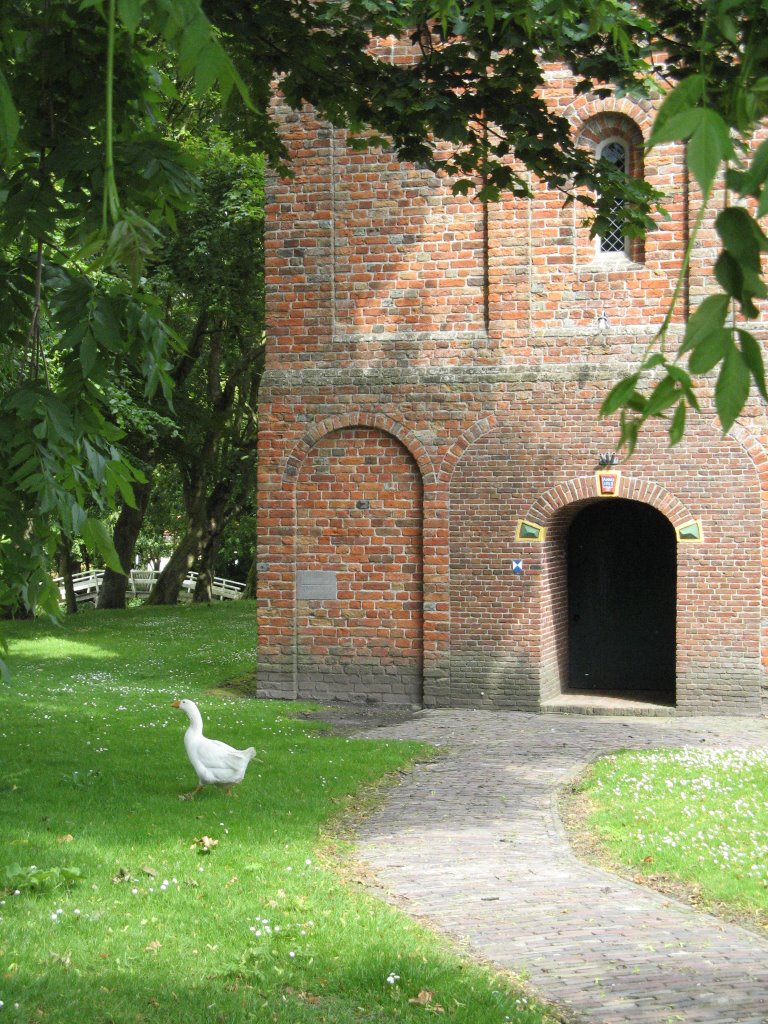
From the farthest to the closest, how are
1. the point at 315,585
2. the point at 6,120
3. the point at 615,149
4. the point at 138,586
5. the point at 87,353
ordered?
1. the point at 138,586
2. the point at 315,585
3. the point at 615,149
4. the point at 87,353
5. the point at 6,120

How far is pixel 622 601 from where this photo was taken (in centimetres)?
1694

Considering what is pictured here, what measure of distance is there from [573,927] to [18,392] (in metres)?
4.43

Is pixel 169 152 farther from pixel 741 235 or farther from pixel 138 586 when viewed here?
pixel 138 586

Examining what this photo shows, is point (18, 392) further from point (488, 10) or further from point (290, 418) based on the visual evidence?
point (290, 418)

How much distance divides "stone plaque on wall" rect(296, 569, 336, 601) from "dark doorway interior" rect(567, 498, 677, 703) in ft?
11.7

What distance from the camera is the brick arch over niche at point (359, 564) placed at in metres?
15.4

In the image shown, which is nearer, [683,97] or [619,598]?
[683,97]

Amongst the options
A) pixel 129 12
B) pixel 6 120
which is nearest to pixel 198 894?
pixel 6 120

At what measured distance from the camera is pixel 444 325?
15242 mm

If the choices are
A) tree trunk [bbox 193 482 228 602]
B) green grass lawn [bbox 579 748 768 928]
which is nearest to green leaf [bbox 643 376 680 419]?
green grass lawn [bbox 579 748 768 928]

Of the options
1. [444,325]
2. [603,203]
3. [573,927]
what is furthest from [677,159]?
[573,927]

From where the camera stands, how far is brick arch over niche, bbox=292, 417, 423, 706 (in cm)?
1537

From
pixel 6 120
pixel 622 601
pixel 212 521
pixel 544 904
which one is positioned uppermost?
pixel 212 521

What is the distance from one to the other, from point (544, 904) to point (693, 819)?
234 centimetres
